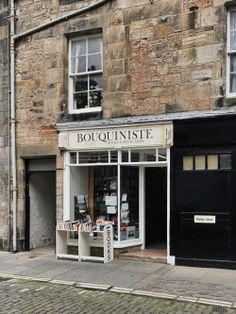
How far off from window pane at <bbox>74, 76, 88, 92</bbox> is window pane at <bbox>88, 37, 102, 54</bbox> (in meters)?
0.67

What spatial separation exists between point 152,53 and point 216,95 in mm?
1831

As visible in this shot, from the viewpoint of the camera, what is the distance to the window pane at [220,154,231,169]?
401 inches

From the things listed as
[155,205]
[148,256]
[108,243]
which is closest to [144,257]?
[148,256]

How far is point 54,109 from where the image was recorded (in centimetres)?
1216

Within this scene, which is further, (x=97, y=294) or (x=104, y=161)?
(x=104, y=161)

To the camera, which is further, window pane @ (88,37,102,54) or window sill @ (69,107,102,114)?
window pane @ (88,37,102,54)

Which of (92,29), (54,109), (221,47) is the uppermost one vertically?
(92,29)

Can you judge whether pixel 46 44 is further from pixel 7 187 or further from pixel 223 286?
pixel 223 286

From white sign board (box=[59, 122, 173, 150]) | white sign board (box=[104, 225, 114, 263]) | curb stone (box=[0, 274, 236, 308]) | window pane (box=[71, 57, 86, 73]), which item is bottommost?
curb stone (box=[0, 274, 236, 308])

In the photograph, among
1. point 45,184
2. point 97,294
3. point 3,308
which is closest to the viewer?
point 3,308

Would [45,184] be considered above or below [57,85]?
below

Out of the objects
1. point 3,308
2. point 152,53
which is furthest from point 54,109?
point 3,308

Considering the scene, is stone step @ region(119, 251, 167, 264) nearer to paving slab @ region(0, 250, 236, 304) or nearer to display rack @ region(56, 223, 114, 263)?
paving slab @ region(0, 250, 236, 304)

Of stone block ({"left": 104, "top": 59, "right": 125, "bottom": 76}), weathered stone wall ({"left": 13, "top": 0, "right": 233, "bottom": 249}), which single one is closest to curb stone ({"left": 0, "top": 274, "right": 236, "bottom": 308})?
weathered stone wall ({"left": 13, "top": 0, "right": 233, "bottom": 249})
